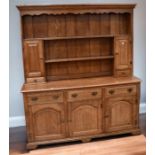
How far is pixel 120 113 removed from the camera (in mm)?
2848

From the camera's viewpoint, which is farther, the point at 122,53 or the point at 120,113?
the point at 122,53

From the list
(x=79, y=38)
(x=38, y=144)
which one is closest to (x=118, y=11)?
(x=79, y=38)

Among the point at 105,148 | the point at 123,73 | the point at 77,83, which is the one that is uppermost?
the point at 123,73

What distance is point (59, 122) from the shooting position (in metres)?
2.68

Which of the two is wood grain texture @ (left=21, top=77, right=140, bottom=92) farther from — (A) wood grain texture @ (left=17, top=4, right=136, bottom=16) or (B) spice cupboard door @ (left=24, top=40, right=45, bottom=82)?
(A) wood grain texture @ (left=17, top=4, right=136, bottom=16)

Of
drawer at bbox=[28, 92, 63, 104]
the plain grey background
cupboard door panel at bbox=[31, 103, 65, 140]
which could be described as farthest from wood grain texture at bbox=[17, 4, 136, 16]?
cupboard door panel at bbox=[31, 103, 65, 140]

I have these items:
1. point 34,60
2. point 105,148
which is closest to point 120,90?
point 105,148

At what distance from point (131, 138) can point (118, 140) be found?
0.19 m

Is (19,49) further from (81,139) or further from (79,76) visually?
(81,139)

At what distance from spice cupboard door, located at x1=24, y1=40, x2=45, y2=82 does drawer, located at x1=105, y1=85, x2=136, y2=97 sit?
919 millimetres

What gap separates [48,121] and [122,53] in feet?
4.66

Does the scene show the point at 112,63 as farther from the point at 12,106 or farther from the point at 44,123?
the point at 12,106

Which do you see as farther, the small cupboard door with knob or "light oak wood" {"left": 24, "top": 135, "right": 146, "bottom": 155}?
the small cupboard door with knob

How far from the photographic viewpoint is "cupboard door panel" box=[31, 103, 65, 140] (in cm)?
262
